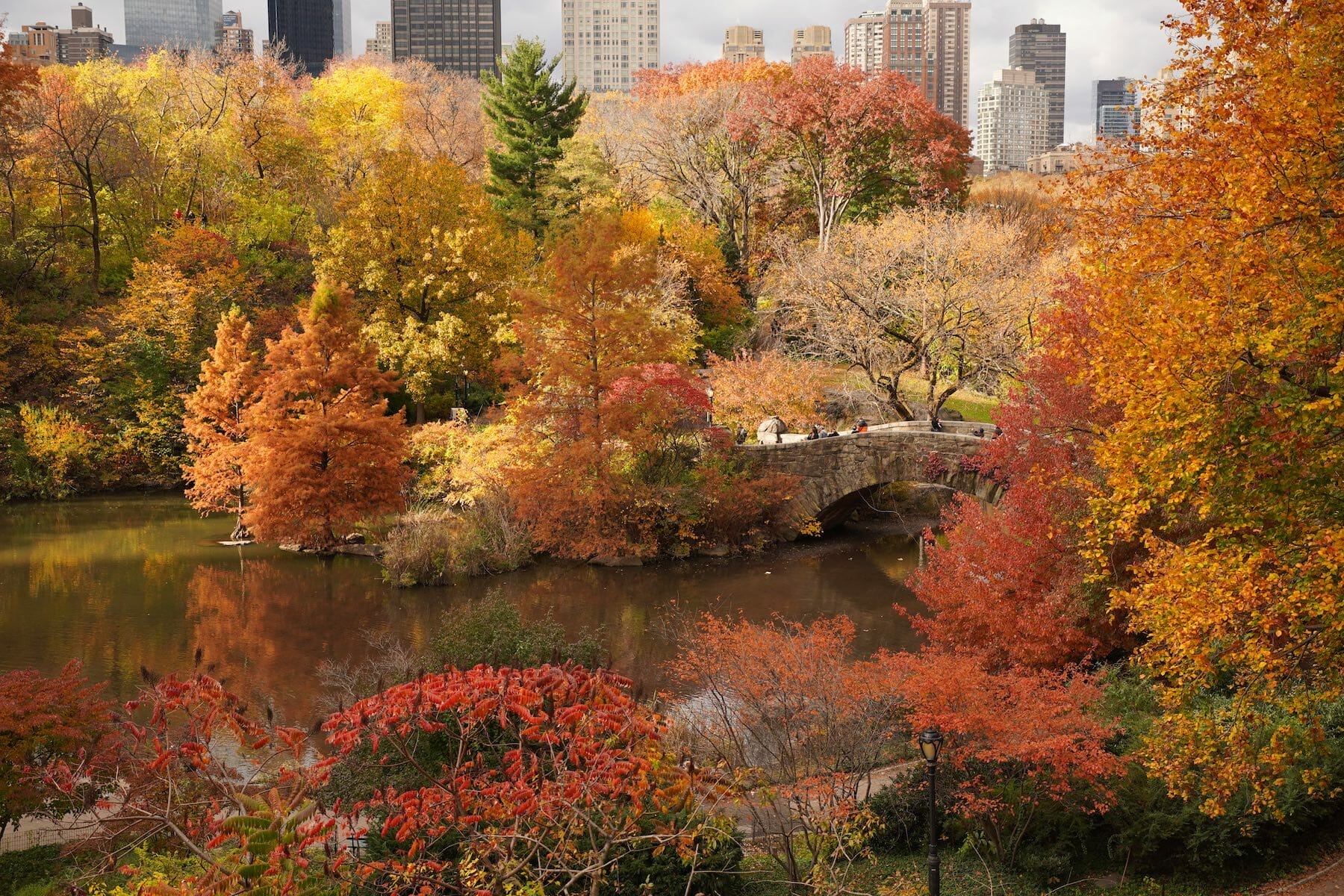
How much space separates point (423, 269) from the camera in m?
31.7

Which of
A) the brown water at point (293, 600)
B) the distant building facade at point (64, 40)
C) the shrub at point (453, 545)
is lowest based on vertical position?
the brown water at point (293, 600)

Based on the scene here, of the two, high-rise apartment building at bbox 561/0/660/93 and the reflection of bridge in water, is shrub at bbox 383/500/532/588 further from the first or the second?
high-rise apartment building at bbox 561/0/660/93

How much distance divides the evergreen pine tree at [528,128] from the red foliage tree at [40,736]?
30.6 meters

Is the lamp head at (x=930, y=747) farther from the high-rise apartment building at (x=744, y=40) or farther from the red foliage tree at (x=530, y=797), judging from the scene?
the high-rise apartment building at (x=744, y=40)

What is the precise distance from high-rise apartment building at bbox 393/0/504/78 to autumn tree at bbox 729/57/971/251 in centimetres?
12137

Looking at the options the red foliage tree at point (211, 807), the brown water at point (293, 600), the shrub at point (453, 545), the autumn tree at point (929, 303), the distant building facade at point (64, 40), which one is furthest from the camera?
the distant building facade at point (64, 40)

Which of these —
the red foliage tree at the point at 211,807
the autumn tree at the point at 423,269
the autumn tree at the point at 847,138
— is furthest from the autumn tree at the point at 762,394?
the red foliage tree at the point at 211,807

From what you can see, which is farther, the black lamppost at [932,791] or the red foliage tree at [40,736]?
the red foliage tree at [40,736]

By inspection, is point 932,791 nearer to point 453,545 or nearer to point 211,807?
point 211,807

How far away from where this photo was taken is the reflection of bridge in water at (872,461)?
23500mm

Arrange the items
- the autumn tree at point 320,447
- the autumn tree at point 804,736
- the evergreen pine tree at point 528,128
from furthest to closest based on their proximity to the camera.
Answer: the evergreen pine tree at point 528,128, the autumn tree at point 320,447, the autumn tree at point 804,736

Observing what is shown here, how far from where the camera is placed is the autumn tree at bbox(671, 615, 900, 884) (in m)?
9.58

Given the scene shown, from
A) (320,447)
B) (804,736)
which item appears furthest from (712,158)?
(804,736)

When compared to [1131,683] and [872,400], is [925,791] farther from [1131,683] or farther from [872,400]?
[872,400]
